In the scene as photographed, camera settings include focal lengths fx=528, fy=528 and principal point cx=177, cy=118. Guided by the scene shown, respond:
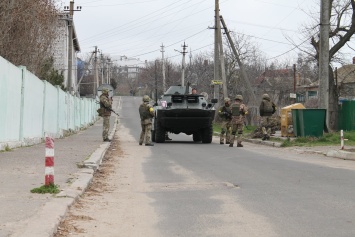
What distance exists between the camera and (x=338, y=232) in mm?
5637

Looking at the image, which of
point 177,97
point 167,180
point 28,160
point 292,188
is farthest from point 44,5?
point 292,188

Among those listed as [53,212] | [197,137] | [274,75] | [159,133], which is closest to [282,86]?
[274,75]

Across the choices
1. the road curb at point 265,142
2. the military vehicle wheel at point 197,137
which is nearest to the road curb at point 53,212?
the road curb at point 265,142

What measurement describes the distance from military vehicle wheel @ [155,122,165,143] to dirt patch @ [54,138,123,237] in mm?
5378

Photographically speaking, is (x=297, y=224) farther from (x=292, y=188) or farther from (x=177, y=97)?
(x=177, y=97)

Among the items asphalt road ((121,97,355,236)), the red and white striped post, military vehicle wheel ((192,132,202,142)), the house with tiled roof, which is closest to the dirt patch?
the red and white striped post

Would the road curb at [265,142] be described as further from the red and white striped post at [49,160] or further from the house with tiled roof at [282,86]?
the house with tiled roof at [282,86]

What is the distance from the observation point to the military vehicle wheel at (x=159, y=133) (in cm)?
2055

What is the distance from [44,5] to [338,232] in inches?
690

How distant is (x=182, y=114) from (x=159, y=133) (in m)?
1.64

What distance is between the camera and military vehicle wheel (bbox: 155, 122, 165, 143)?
2055 centimetres

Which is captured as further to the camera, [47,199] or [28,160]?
[28,160]

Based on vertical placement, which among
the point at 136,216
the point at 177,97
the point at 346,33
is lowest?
the point at 136,216

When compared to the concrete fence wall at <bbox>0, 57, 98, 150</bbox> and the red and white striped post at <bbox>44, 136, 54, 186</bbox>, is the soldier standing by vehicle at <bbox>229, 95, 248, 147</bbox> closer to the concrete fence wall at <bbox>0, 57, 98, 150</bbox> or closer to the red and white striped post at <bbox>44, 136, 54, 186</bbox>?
the concrete fence wall at <bbox>0, 57, 98, 150</bbox>
